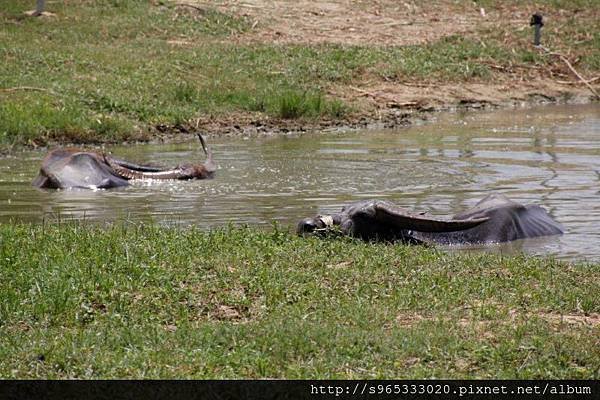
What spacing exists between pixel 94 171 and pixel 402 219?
482 cm

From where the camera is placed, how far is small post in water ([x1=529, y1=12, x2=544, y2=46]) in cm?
2419

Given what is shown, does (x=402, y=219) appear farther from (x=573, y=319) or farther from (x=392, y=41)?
(x=392, y=41)

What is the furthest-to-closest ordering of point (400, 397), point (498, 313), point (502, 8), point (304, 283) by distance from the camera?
point (502, 8) → point (304, 283) → point (498, 313) → point (400, 397)

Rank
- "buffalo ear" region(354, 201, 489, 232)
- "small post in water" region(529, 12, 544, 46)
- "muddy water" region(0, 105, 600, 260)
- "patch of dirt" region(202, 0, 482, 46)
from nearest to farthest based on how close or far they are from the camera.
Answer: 1. "buffalo ear" region(354, 201, 489, 232)
2. "muddy water" region(0, 105, 600, 260)
3. "patch of dirt" region(202, 0, 482, 46)
4. "small post in water" region(529, 12, 544, 46)

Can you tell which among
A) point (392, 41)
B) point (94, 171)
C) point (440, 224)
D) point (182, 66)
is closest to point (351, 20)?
point (392, 41)

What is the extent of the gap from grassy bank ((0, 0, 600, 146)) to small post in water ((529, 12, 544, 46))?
223mm

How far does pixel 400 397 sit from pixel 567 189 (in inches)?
316

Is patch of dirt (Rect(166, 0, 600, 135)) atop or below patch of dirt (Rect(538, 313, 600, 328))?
below

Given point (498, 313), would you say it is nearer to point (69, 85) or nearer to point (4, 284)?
point (4, 284)

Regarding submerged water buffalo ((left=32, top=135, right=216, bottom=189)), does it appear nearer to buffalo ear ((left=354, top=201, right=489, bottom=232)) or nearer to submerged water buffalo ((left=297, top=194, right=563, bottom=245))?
submerged water buffalo ((left=297, top=194, right=563, bottom=245))

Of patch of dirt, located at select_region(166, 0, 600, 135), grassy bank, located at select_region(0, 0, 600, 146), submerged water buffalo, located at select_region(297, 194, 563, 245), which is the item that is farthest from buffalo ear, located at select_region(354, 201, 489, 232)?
patch of dirt, located at select_region(166, 0, 600, 135)

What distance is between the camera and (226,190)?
45.8 ft

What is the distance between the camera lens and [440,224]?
1055 cm

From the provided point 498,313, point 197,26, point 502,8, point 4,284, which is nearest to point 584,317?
point 498,313
